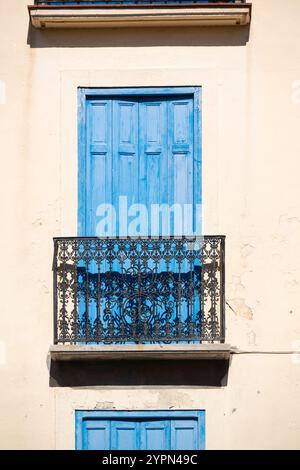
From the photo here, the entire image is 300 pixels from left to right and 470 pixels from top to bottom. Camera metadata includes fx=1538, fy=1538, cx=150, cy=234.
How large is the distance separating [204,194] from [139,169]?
28.4 inches

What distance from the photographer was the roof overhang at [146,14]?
15664 millimetres

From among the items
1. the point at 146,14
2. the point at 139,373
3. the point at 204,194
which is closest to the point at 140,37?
the point at 146,14

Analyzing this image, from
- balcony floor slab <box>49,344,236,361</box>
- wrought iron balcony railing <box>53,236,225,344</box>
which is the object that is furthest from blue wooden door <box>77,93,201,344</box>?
balcony floor slab <box>49,344,236,361</box>

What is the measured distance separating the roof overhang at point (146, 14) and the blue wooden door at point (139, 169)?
797 millimetres

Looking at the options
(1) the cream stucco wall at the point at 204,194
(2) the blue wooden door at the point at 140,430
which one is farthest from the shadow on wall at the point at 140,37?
(2) the blue wooden door at the point at 140,430

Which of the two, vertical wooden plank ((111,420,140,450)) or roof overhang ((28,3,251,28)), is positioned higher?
roof overhang ((28,3,251,28))

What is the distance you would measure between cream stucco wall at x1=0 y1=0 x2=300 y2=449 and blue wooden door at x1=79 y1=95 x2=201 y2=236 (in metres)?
0.17

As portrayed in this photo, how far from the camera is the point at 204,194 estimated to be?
15711 mm

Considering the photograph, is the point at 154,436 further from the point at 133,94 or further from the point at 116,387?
the point at 133,94

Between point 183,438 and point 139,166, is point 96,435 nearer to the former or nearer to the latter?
point 183,438

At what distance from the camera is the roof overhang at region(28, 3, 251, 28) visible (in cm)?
1566

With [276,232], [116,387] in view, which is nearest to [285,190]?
[276,232]

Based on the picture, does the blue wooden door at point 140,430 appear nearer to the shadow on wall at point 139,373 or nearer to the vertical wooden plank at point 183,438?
the vertical wooden plank at point 183,438

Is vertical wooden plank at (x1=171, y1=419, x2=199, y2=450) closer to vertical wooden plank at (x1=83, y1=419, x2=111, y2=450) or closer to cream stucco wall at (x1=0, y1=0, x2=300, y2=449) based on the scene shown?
cream stucco wall at (x1=0, y1=0, x2=300, y2=449)
